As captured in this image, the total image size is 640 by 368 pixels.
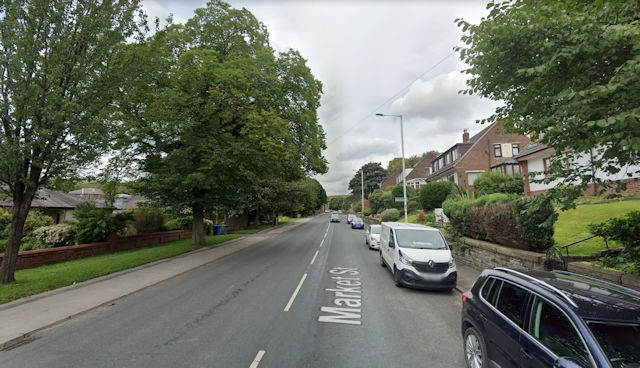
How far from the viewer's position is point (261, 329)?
566 cm

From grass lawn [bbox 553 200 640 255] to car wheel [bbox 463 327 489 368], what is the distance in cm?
655

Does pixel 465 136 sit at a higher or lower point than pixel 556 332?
higher

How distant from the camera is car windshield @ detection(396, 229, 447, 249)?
377 inches

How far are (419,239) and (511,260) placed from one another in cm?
267

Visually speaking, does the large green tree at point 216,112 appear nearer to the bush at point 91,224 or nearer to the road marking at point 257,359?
the bush at point 91,224

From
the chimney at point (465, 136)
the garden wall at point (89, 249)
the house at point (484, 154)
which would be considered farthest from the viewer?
the chimney at point (465, 136)

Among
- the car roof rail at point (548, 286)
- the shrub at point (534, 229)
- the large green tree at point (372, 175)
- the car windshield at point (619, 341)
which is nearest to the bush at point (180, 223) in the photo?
the shrub at point (534, 229)

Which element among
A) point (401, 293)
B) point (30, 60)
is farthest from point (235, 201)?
point (401, 293)

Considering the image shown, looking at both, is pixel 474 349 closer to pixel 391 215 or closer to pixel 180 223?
pixel 180 223

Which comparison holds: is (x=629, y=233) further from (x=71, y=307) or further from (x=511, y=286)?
(x=71, y=307)

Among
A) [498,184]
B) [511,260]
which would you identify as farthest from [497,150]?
[511,260]

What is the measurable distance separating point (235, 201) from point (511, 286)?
16.6 meters

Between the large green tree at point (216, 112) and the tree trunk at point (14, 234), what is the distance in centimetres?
445

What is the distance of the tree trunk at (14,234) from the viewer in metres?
9.05
